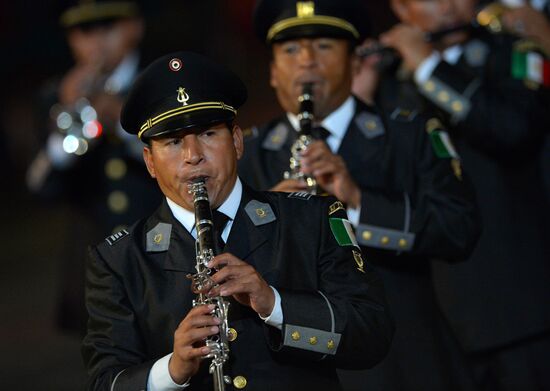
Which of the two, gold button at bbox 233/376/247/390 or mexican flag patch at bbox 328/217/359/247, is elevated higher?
mexican flag patch at bbox 328/217/359/247

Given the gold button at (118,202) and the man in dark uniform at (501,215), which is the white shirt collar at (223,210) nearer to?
the man in dark uniform at (501,215)

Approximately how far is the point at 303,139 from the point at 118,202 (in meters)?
2.38

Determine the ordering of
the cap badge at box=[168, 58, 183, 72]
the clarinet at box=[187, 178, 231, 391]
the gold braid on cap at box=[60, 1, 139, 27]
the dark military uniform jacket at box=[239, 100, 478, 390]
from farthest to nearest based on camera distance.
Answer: the gold braid on cap at box=[60, 1, 139, 27], the dark military uniform jacket at box=[239, 100, 478, 390], the cap badge at box=[168, 58, 183, 72], the clarinet at box=[187, 178, 231, 391]

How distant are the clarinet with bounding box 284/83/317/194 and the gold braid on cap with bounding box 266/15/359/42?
268mm

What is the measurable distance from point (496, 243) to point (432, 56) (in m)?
0.93

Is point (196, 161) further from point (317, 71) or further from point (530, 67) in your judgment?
point (530, 67)

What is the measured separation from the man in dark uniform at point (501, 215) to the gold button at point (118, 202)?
6.19 feet

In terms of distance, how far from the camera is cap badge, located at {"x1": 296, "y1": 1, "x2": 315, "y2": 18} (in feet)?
19.4

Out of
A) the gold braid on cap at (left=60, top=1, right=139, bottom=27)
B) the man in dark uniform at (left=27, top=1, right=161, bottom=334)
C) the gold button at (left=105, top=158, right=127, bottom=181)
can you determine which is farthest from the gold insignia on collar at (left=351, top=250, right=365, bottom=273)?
the gold braid on cap at (left=60, top=1, right=139, bottom=27)

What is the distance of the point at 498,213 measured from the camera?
659 cm

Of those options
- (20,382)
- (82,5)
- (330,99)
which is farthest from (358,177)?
(20,382)

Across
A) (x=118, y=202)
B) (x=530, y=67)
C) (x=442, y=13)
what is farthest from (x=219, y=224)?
(x=118, y=202)

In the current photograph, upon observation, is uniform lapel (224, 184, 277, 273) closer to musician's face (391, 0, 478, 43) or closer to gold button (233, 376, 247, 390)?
gold button (233, 376, 247, 390)

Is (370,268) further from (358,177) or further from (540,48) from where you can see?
(540,48)
